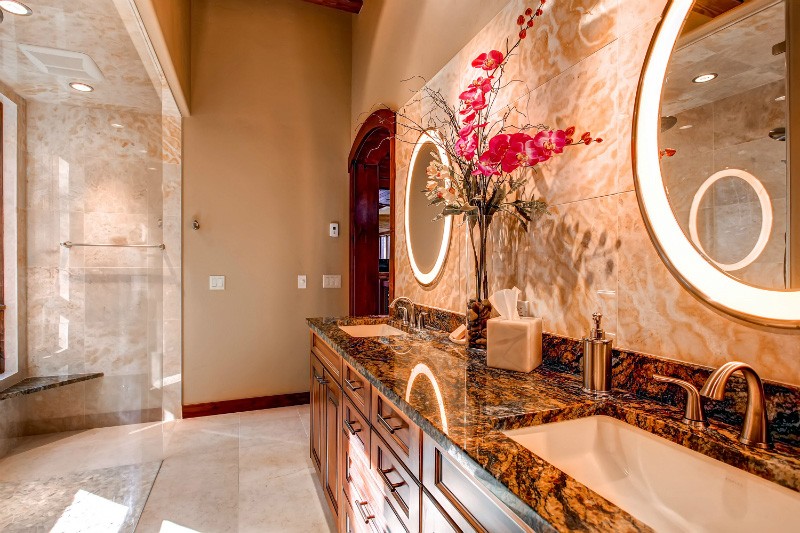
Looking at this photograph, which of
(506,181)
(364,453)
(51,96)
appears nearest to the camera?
(364,453)

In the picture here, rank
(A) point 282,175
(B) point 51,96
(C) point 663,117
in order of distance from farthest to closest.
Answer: (A) point 282,175, (B) point 51,96, (C) point 663,117

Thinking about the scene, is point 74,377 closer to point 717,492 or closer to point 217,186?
point 217,186

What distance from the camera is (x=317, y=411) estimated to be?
86.7 inches

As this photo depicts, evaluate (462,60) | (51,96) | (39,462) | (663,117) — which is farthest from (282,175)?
(663,117)

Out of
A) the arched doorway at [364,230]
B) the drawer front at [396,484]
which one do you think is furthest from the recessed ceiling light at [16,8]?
the arched doorway at [364,230]

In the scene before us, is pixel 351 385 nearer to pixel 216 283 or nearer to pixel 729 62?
pixel 729 62

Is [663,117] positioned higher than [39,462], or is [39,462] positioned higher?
[663,117]

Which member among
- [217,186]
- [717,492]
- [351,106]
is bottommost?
[717,492]

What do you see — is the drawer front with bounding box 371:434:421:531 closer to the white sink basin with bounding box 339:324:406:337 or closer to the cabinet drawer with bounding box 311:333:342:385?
the cabinet drawer with bounding box 311:333:342:385

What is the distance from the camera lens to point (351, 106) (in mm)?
3768

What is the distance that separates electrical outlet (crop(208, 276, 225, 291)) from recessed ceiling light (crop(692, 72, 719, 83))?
3279mm

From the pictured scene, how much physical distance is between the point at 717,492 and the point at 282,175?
3.46 meters

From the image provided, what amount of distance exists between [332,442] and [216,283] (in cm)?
202

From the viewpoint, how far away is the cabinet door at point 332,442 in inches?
69.2
